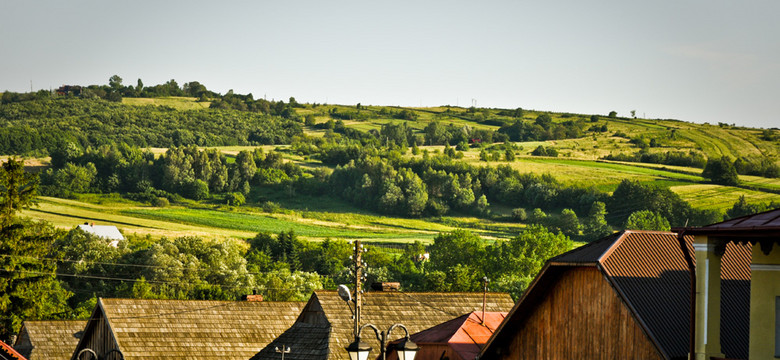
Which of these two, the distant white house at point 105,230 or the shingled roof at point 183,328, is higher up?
the shingled roof at point 183,328

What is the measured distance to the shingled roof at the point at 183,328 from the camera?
44.6 metres

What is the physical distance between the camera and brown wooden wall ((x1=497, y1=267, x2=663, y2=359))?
24.4m

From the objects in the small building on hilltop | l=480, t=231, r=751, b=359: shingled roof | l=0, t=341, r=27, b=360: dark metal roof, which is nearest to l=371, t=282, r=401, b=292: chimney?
the small building on hilltop

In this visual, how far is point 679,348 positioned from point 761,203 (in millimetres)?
186319

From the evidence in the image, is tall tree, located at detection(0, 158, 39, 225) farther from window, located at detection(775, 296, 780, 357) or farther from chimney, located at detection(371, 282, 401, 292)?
window, located at detection(775, 296, 780, 357)

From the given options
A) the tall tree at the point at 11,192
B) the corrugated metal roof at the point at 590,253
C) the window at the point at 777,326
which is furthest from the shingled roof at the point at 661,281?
the tall tree at the point at 11,192

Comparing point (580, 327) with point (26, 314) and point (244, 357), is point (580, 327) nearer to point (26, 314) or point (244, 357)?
point (244, 357)

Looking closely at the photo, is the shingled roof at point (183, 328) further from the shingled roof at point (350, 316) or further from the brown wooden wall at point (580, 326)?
the brown wooden wall at point (580, 326)

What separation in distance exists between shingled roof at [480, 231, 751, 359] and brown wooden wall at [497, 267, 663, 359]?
345 millimetres

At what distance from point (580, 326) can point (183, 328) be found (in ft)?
78.5

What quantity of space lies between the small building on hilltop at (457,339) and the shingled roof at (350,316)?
5.17 meters

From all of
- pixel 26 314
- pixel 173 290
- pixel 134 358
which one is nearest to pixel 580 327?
pixel 134 358

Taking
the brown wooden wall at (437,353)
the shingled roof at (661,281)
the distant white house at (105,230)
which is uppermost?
the shingled roof at (661,281)

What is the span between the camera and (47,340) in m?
50.9
